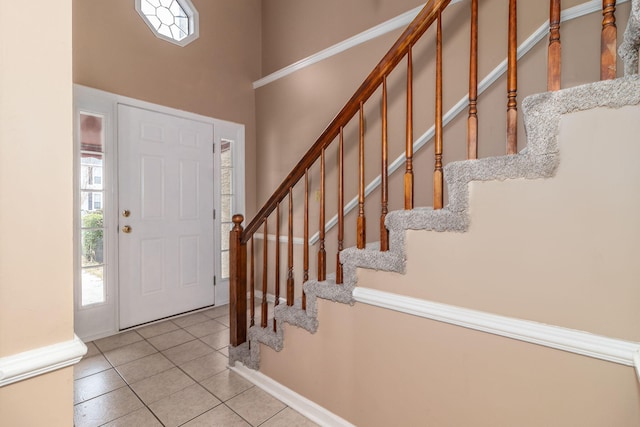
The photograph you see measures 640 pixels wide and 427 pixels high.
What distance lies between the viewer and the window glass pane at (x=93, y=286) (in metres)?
2.57

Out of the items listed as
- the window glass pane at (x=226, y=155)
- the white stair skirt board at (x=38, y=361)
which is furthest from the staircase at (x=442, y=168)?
the window glass pane at (x=226, y=155)

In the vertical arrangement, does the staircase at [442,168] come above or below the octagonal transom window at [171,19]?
below

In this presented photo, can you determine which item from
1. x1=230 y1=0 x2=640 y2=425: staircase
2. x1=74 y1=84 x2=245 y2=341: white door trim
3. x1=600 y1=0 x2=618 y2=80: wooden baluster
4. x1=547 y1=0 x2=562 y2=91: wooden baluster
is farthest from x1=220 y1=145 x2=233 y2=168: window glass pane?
x1=600 y1=0 x2=618 y2=80: wooden baluster

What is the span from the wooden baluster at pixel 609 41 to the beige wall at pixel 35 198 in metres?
1.45

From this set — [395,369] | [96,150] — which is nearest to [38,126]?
[395,369]

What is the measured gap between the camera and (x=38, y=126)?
0.70m

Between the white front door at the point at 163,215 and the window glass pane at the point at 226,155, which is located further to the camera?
the window glass pane at the point at 226,155

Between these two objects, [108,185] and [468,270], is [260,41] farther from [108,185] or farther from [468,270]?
[468,270]

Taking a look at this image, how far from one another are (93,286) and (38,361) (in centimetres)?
234

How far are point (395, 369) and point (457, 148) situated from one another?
151 cm

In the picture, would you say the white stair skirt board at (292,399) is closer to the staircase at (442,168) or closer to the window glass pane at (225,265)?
the staircase at (442,168)

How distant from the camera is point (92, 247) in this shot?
262cm

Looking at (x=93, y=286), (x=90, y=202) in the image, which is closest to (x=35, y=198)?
(x=90, y=202)

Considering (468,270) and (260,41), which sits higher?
(260,41)
